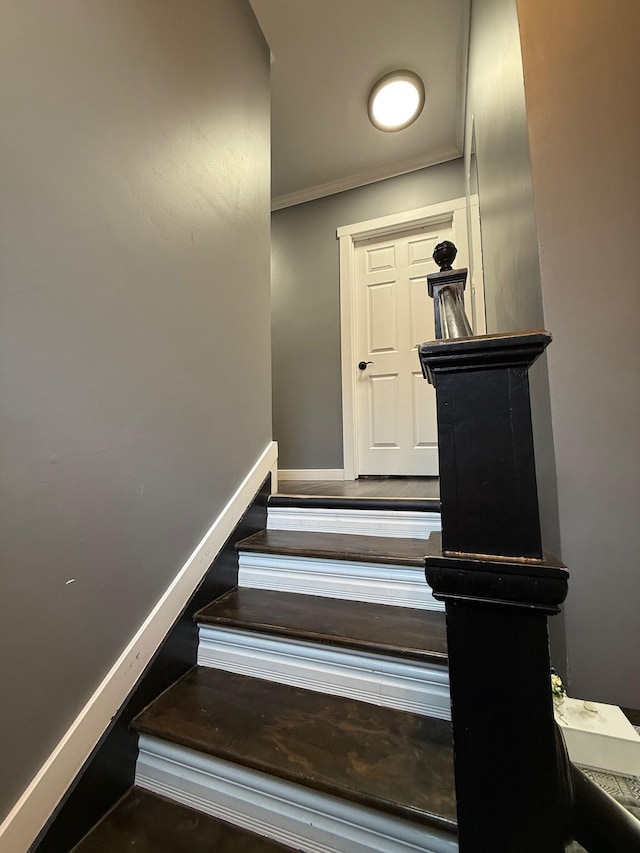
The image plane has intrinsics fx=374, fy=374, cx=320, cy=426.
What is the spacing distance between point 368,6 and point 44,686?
2967 millimetres

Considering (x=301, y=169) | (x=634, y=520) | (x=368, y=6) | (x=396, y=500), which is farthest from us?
(x=301, y=169)

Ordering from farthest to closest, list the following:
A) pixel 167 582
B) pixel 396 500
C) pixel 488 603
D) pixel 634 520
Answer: pixel 396 500
pixel 167 582
pixel 634 520
pixel 488 603

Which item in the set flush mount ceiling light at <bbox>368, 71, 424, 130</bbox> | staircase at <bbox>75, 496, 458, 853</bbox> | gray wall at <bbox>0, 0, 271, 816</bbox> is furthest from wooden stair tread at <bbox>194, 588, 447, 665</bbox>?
flush mount ceiling light at <bbox>368, 71, 424, 130</bbox>

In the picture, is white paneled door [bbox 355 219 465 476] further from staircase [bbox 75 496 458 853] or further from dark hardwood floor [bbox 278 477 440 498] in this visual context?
staircase [bbox 75 496 458 853]

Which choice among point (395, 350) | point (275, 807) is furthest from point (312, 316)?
point (275, 807)

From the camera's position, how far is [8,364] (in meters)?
0.73

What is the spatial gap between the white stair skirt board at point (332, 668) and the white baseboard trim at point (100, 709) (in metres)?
0.16

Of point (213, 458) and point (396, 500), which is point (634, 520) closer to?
point (396, 500)

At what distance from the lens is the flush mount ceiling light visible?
2.21m

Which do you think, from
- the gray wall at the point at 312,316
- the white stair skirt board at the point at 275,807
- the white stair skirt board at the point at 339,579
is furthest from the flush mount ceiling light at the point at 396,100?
the white stair skirt board at the point at 275,807

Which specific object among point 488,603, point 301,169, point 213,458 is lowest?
point 488,603

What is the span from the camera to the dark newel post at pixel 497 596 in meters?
A: 0.43

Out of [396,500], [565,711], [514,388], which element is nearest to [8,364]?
[514,388]

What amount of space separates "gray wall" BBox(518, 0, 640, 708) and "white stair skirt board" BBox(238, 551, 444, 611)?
0.42 m
